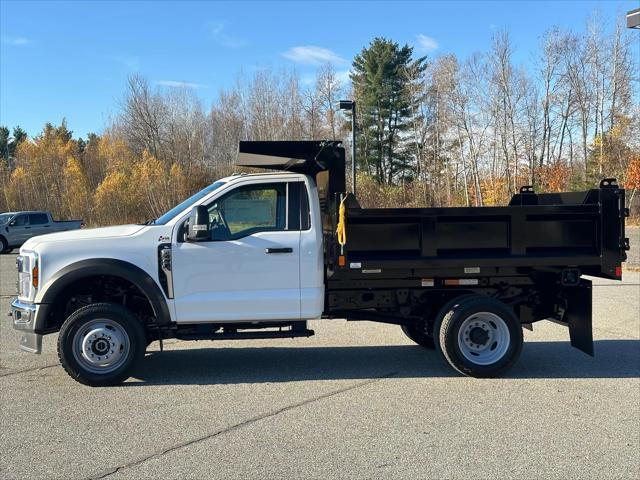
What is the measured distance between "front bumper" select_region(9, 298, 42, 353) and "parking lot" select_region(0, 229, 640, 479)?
1.30 ft

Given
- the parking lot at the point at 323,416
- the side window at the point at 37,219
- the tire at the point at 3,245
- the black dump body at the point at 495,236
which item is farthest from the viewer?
the side window at the point at 37,219

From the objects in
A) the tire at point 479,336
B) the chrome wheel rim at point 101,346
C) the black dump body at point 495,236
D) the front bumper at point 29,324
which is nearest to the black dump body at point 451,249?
the black dump body at point 495,236

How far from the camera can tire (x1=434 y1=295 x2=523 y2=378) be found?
6555mm

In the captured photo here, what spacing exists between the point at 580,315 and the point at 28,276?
619cm

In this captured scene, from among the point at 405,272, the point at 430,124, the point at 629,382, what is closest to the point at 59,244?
the point at 405,272

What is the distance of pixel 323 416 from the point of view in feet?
17.3

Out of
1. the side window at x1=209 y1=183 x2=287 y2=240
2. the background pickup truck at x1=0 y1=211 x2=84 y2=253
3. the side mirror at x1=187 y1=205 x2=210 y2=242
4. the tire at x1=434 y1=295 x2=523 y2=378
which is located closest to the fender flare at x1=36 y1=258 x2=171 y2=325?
the side mirror at x1=187 y1=205 x2=210 y2=242

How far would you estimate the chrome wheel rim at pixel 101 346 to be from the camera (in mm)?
6248

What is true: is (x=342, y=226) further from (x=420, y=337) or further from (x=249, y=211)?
(x=420, y=337)

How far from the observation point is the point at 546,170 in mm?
49312

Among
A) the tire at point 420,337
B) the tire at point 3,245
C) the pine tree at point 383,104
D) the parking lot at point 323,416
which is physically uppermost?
the pine tree at point 383,104

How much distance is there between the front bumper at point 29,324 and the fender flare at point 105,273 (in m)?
0.16

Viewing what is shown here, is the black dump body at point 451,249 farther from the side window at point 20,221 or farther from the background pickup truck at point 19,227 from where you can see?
the side window at point 20,221

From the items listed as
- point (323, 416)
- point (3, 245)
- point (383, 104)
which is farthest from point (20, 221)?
point (383, 104)
